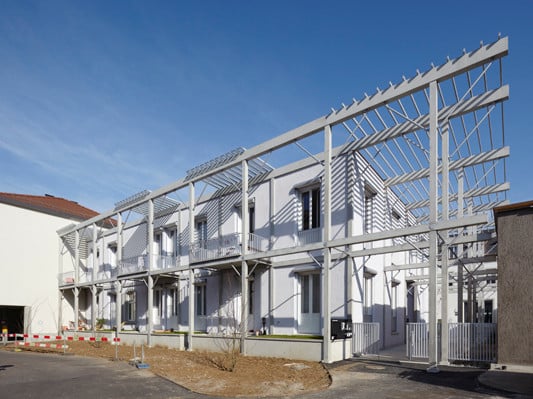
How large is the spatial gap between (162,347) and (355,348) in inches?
365

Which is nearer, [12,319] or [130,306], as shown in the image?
[130,306]

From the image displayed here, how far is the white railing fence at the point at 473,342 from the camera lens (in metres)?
11.9

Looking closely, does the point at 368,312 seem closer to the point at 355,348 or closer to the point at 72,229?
the point at 355,348

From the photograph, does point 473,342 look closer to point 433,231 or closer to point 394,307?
point 433,231

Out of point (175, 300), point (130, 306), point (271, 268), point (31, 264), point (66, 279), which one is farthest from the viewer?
point (66, 279)

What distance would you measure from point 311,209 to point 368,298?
13.4ft

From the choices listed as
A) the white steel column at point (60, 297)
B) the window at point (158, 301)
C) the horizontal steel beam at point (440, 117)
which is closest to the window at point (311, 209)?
the horizontal steel beam at point (440, 117)

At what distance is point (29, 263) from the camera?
2920 centimetres

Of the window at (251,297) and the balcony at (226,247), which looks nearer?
the balcony at (226,247)

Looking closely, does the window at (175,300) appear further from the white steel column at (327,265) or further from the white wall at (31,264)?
the white steel column at (327,265)

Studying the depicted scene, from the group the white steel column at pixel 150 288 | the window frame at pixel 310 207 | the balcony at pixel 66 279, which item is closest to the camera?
the window frame at pixel 310 207

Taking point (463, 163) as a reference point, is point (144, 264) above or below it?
below

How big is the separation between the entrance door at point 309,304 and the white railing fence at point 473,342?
560 cm

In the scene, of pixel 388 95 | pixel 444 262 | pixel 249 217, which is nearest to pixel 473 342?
pixel 444 262
